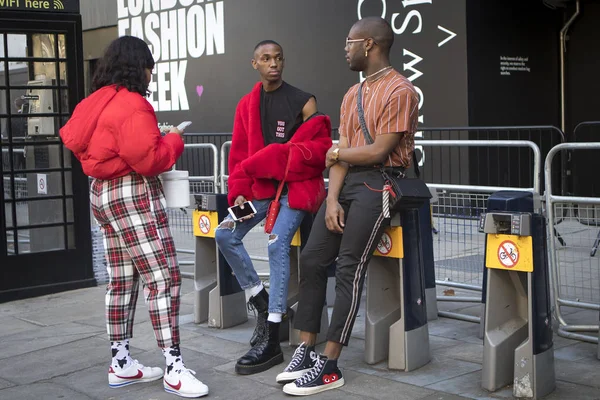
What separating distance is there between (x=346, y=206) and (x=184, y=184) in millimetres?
994

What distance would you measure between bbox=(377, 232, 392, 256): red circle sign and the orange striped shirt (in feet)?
1.60

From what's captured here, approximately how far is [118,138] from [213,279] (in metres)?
2.28

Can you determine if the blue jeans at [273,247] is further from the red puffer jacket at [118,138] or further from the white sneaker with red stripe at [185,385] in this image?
the red puffer jacket at [118,138]

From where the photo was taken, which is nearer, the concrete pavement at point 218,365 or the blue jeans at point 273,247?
the concrete pavement at point 218,365

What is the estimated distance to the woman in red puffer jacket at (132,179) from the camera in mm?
4887

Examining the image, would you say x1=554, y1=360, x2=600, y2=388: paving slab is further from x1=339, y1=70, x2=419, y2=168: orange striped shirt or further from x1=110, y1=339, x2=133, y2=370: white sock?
x1=110, y1=339, x2=133, y2=370: white sock

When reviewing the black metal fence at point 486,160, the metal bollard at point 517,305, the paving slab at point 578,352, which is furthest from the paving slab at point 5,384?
the black metal fence at point 486,160

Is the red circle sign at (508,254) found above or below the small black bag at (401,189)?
below

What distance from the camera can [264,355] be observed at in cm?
549

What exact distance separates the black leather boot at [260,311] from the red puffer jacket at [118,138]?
1.35 meters

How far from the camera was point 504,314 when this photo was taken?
5.00m

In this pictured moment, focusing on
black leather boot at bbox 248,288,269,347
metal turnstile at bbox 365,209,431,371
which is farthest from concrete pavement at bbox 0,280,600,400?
black leather boot at bbox 248,288,269,347

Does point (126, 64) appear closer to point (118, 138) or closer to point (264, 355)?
point (118, 138)

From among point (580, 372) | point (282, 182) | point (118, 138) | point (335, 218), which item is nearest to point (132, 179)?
point (118, 138)
